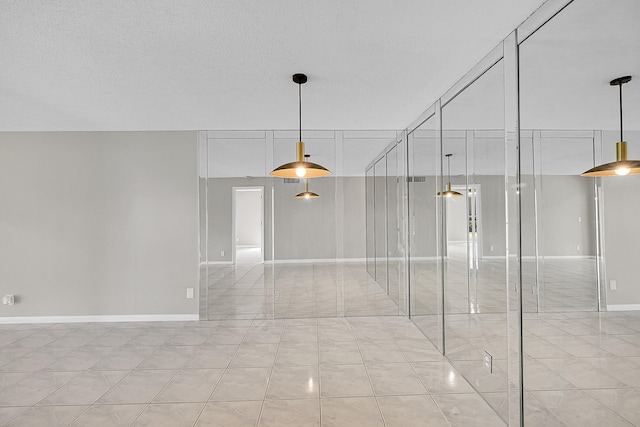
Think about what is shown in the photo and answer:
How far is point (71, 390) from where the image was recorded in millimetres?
2787

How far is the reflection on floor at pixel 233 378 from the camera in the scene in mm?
2391

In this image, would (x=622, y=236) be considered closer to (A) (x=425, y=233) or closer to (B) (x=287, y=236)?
(A) (x=425, y=233)

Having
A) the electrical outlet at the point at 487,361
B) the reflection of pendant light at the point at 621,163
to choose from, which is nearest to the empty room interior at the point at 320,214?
the reflection of pendant light at the point at 621,163

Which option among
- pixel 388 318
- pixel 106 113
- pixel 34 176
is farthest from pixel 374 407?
pixel 34 176

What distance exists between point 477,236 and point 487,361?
95 centimetres

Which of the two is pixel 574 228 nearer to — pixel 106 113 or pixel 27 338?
pixel 106 113

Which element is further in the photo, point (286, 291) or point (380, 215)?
point (380, 215)

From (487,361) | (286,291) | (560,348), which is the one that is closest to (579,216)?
(560,348)

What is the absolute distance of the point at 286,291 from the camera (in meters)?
4.66

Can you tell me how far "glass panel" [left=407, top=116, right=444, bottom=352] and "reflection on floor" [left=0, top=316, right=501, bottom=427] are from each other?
0.27m

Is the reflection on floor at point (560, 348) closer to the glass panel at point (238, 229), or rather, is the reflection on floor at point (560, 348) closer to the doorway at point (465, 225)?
the doorway at point (465, 225)

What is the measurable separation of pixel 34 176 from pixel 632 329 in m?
6.20

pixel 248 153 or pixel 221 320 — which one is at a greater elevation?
pixel 248 153

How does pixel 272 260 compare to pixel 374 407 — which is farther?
pixel 272 260
